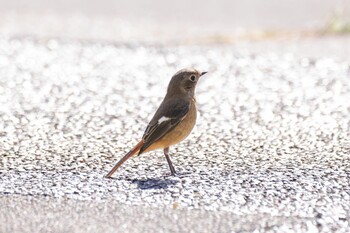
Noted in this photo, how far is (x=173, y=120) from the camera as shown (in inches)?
194

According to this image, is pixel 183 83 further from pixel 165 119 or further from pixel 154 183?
pixel 154 183

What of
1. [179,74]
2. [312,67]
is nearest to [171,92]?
[179,74]

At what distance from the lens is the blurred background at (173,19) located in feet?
32.7

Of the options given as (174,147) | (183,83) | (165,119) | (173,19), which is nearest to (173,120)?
(165,119)

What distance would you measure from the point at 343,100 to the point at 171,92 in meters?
2.12

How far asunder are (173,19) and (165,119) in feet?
20.3

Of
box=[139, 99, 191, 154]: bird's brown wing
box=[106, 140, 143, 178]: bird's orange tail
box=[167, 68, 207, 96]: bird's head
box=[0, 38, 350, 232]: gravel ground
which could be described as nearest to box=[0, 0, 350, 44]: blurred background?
box=[0, 38, 350, 232]: gravel ground

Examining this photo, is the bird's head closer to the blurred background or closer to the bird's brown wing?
the bird's brown wing

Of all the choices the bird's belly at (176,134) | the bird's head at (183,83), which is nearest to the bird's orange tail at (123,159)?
the bird's belly at (176,134)

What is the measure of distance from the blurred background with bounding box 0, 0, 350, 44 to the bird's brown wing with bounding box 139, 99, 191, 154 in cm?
458

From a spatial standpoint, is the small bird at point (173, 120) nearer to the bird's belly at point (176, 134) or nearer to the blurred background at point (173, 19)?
the bird's belly at point (176, 134)

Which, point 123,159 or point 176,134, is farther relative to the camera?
point 176,134

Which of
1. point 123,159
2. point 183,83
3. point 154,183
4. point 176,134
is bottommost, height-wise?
point 154,183

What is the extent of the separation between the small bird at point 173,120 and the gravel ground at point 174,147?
18cm
